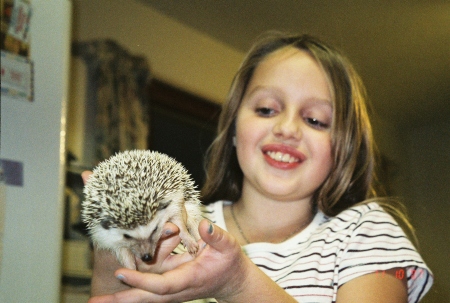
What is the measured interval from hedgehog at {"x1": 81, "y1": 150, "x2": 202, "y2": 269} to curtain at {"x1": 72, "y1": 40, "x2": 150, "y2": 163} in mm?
771

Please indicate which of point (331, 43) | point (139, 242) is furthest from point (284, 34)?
point (139, 242)

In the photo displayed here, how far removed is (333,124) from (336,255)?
1.18ft

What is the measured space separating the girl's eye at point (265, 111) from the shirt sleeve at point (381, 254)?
46cm

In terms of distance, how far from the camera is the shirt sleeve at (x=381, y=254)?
126 cm

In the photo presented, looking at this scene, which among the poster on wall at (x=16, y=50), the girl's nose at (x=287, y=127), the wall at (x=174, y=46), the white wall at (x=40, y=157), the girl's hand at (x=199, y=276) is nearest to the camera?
the girl's hand at (x=199, y=276)

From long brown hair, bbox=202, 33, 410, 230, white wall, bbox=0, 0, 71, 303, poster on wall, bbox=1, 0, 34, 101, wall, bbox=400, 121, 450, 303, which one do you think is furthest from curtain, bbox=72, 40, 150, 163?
wall, bbox=400, 121, 450, 303

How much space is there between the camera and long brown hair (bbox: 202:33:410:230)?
1264 millimetres

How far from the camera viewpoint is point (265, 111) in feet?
3.62

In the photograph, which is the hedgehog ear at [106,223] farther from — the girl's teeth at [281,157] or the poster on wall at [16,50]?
the poster on wall at [16,50]

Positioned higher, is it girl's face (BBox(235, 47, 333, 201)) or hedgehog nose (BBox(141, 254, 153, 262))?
girl's face (BBox(235, 47, 333, 201))

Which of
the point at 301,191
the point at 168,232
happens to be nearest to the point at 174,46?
the point at 301,191

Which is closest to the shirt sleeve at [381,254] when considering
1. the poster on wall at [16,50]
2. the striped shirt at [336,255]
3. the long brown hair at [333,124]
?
the striped shirt at [336,255]

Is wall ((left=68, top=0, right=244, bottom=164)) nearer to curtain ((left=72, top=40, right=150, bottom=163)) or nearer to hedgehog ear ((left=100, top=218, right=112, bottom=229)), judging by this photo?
curtain ((left=72, top=40, right=150, bottom=163))

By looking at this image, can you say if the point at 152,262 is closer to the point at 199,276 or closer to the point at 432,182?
the point at 199,276
